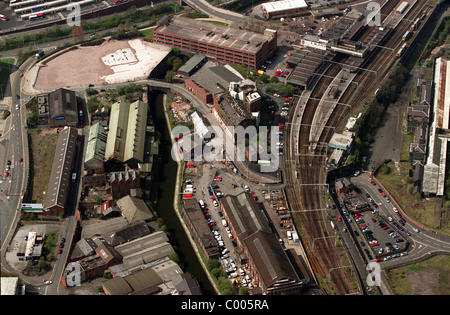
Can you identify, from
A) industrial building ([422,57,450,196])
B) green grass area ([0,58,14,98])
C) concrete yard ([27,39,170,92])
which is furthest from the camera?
concrete yard ([27,39,170,92])

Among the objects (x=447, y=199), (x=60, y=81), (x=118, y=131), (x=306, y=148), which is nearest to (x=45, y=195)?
(x=118, y=131)

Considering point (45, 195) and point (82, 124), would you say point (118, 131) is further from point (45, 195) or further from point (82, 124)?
point (45, 195)

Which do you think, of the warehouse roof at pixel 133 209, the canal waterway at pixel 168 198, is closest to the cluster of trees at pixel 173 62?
the canal waterway at pixel 168 198

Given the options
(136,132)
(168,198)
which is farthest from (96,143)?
(168,198)

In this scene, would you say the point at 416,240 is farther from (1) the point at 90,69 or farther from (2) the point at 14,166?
(1) the point at 90,69

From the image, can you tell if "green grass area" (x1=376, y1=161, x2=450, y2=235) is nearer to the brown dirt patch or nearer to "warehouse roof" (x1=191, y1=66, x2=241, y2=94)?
"warehouse roof" (x1=191, y1=66, x2=241, y2=94)

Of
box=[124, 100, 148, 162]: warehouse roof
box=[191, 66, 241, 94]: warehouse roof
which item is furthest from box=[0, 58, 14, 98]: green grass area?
box=[191, 66, 241, 94]: warehouse roof
